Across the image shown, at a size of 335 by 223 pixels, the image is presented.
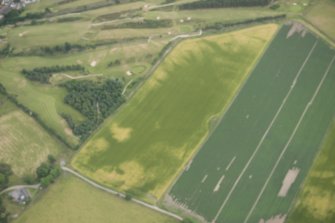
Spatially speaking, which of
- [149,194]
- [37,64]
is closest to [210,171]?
[149,194]

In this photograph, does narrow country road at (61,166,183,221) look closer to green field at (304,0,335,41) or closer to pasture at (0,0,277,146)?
pasture at (0,0,277,146)

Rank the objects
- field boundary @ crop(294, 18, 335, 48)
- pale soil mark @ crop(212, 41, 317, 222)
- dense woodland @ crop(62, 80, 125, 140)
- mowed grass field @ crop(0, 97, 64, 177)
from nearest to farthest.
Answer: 1. pale soil mark @ crop(212, 41, 317, 222)
2. mowed grass field @ crop(0, 97, 64, 177)
3. dense woodland @ crop(62, 80, 125, 140)
4. field boundary @ crop(294, 18, 335, 48)

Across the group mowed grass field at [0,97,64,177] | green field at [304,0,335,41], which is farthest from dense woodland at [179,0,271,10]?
mowed grass field at [0,97,64,177]

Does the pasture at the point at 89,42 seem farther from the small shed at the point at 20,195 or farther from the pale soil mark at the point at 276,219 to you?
the pale soil mark at the point at 276,219

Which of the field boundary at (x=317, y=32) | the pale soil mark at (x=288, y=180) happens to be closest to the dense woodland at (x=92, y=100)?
the pale soil mark at (x=288, y=180)

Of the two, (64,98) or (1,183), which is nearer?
(1,183)

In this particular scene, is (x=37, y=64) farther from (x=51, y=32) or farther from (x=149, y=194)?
(x=149, y=194)

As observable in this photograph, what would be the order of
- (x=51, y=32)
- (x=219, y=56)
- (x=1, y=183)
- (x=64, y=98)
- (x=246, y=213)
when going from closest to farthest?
1. (x=246, y=213)
2. (x=1, y=183)
3. (x=64, y=98)
4. (x=219, y=56)
5. (x=51, y=32)
